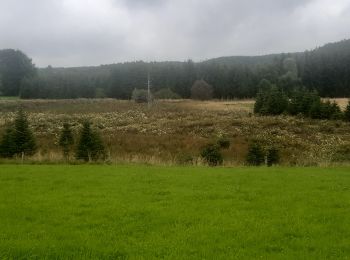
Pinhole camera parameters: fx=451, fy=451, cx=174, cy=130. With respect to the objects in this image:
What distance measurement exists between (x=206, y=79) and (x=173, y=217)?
13555 centimetres

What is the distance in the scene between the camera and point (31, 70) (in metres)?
128

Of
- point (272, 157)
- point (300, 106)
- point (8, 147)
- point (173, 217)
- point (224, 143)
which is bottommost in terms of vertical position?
point (224, 143)

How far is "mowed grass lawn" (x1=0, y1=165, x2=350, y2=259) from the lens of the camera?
8.43 meters

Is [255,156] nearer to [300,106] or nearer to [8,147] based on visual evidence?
[8,147]

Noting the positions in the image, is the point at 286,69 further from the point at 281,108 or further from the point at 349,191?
the point at 349,191

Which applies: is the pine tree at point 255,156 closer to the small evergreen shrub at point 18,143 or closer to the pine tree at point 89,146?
the pine tree at point 89,146

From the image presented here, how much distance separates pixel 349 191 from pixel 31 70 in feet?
406

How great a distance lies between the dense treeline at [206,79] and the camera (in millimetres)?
127375

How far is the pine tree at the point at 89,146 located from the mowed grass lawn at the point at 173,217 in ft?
33.7

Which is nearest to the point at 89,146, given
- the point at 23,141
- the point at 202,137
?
the point at 23,141

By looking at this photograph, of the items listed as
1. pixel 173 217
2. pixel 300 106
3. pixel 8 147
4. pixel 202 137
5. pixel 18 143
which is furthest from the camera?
pixel 300 106

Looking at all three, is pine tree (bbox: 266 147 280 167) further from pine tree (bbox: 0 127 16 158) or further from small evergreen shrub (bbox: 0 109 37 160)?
pine tree (bbox: 0 127 16 158)

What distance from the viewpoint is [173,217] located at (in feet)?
35.5

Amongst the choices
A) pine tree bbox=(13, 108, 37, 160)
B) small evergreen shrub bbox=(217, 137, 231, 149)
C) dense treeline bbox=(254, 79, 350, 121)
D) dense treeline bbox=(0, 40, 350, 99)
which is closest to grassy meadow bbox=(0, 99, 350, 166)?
small evergreen shrub bbox=(217, 137, 231, 149)
